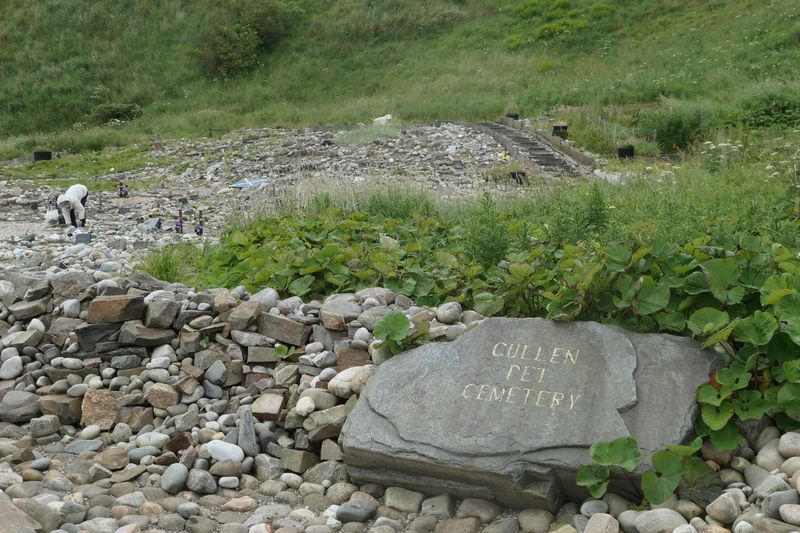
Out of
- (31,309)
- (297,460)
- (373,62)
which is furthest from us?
(373,62)

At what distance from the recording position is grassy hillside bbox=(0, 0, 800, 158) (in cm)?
2233

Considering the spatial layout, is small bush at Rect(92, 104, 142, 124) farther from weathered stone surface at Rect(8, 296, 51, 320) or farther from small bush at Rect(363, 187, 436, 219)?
weathered stone surface at Rect(8, 296, 51, 320)

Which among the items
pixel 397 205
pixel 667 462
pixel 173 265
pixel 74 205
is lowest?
pixel 74 205

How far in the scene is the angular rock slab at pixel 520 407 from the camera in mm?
3275

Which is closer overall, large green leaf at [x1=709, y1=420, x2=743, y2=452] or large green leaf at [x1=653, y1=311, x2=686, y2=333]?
large green leaf at [x1=709, y1=420, x2=743, y2=452]

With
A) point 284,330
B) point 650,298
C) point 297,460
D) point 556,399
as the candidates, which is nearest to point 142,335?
point 284,330

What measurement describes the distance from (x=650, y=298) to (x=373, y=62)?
28.4 meters

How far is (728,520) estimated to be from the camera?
2832 millimetres

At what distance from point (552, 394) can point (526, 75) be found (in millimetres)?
24119

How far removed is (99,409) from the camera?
449cm

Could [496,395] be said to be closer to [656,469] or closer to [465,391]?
[465,391]

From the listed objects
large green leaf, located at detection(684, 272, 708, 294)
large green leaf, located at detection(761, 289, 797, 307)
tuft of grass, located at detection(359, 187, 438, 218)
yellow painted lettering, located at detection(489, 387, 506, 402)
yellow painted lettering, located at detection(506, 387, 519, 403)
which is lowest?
tuft of grass, located at detection(359, 187, 438, 218)

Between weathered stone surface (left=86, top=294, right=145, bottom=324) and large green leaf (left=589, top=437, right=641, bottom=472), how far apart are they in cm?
301

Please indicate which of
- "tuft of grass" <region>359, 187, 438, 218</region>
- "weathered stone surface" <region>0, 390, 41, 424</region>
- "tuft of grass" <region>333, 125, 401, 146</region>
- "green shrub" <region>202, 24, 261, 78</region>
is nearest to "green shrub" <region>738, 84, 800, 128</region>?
"tuft of grass" <region>333, 125, 401, 146</region>
